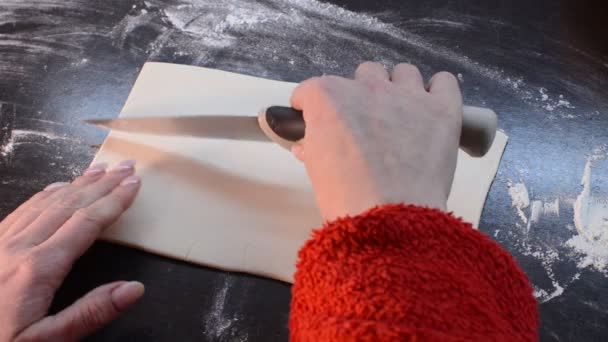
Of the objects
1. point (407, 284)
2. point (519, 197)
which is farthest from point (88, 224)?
point (519, 197)

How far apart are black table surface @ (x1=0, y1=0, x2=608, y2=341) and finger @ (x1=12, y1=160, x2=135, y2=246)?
0.22 ft

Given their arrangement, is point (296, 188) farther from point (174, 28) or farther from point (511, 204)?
point (174, 28)

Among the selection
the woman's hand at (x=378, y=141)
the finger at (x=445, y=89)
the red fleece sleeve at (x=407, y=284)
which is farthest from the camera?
the finger at (x=445, y=89)

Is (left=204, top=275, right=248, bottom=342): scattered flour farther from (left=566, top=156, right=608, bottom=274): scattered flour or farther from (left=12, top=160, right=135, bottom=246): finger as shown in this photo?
(left=566, top=156, right=608, bottom=274): scattered flour

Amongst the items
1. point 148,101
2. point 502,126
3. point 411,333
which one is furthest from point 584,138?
point 148,101

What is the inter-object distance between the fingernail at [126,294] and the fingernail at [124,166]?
0.19 metres

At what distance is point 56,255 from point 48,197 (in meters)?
0.11

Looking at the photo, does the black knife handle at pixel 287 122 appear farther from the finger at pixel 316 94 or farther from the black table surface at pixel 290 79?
the black table surface at pixel 290 79

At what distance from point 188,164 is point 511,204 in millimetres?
489

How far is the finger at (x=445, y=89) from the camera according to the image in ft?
2.11

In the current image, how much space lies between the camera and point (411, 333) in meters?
0.42

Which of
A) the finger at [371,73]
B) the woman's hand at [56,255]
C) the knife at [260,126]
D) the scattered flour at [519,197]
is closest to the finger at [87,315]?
the woman's hand at [56,255]

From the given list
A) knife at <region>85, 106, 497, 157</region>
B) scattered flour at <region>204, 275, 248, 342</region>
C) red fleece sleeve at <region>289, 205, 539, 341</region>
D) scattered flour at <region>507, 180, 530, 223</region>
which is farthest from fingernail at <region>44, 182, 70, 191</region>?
scattered flour at <region>507, 180, 530, 223</region>

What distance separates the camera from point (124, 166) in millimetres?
785
